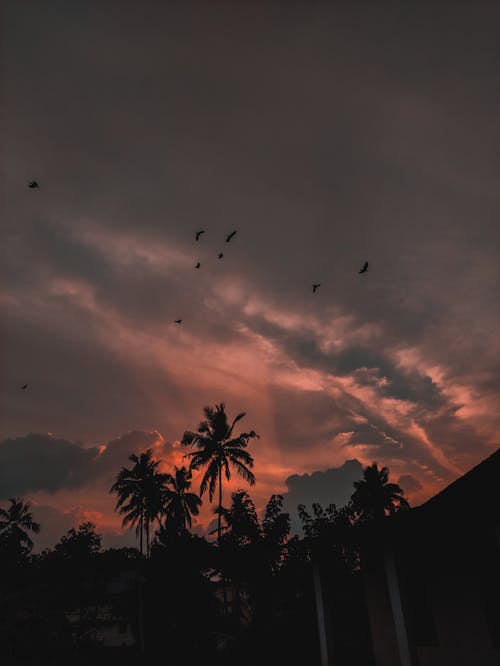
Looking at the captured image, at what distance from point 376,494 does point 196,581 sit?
20058 millimetres

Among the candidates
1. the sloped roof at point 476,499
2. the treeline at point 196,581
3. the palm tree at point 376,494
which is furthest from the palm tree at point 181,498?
the sloped roof at point 476,499

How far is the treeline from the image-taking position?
1180 centimetres

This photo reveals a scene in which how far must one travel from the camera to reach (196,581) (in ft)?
80.7

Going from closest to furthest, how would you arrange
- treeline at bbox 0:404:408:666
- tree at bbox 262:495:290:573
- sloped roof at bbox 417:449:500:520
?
sloped roof at bbox 417:449:500:520
treeline at bbox 0:404:408:666
tree at bbox 262:495:290:573

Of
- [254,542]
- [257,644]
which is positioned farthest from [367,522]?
[254,542]

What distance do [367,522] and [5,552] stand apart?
4112cm

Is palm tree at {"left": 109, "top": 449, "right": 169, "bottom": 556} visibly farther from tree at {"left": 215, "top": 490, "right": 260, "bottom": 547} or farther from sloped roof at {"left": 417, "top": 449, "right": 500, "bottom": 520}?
sloped roof at {"left": 417, "top": 449, "right": 500, "bottom": 520}

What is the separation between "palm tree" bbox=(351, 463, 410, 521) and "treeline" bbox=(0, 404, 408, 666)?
93 mm

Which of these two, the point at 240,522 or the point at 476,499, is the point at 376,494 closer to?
the point at 240,522

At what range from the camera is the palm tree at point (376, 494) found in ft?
125

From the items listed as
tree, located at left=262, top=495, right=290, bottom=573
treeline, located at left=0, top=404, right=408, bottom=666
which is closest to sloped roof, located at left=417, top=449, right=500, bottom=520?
treeline, located at left=0, top=404, right=408, bottom=666

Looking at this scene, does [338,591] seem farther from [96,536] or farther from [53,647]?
[96,536]

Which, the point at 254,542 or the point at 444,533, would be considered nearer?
the point at 444,533

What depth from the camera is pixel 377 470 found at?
1615 inches
